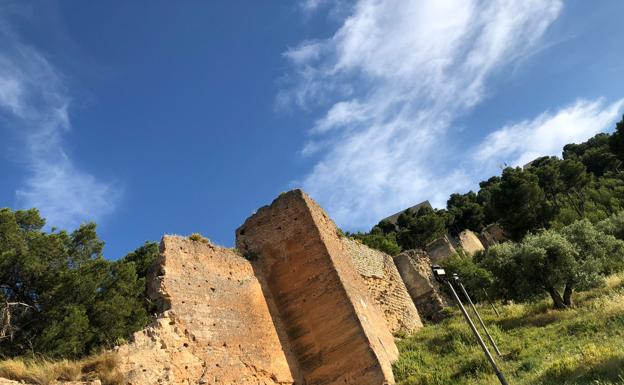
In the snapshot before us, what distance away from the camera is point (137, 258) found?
17.8m

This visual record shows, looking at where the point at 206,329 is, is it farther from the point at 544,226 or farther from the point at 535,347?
the point at 544,226

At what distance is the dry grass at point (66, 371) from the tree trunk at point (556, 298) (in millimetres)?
12479

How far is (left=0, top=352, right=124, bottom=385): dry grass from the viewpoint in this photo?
6770 millimetres

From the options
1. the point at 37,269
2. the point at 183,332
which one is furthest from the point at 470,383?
the point at 37,269

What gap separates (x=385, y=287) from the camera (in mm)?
16188

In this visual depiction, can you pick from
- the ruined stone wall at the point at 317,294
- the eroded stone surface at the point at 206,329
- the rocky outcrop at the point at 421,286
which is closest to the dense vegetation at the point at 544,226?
the rocky outcrop at the point at 421,286

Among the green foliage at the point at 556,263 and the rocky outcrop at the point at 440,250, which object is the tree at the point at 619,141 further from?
the rocky outcrop at the point at 440,250

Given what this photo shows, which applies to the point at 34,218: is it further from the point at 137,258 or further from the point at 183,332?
the point at 183,332

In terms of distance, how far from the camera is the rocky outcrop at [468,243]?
116ft

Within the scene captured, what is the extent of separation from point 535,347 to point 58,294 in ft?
39.6

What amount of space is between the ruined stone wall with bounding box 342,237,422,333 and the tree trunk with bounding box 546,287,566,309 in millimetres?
4100

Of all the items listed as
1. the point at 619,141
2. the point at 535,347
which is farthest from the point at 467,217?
the point at 535,347

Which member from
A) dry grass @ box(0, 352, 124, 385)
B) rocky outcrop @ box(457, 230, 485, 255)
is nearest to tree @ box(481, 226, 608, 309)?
dry grass @ box(0, 352, 124, 385)

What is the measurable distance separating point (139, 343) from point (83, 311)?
5685 mm
